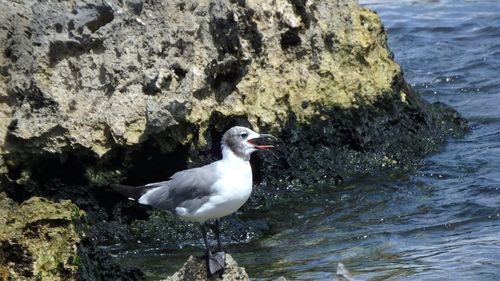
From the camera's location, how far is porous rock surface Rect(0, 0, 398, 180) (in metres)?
7.57

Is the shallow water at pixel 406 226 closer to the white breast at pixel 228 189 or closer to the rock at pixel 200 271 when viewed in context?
the white breast at pixel 228 189

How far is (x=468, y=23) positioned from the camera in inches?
607

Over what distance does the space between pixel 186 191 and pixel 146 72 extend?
182 cm

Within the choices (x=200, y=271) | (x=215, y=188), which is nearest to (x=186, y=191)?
(x=215, y=188)

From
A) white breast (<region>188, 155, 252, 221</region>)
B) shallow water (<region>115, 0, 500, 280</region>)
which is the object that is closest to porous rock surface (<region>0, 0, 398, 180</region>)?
shallow water (<region>115, 0, 500, 280</region>)

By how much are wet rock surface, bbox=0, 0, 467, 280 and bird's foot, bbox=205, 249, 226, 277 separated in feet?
2.35

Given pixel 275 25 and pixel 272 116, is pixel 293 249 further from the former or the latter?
pixel 275 25

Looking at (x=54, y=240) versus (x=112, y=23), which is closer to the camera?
(x=54, y=240)

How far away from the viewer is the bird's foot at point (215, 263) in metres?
Answer: 5.88

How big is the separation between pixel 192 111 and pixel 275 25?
1358 mm

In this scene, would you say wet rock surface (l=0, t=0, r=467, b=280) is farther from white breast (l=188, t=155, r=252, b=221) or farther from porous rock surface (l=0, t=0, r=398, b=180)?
white breast (l=188, t=155, r=252, b=221)

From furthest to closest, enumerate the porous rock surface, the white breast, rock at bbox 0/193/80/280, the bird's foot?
the porous rock surface < the white breast < the bird's foot < rock at bbox 0/193/80/280

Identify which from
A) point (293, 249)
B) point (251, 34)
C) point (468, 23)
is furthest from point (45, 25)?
point (468, 23)

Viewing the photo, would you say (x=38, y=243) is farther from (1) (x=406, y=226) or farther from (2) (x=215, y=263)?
(1) (x=406, y=226)
